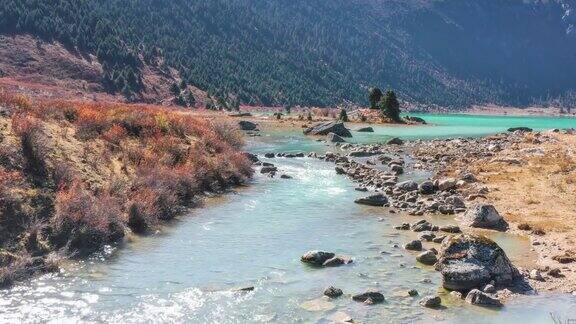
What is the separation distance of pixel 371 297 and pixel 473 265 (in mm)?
3653

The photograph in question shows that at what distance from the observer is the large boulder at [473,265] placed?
16984mm

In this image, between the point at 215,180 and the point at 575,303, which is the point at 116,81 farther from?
the point at 575,303

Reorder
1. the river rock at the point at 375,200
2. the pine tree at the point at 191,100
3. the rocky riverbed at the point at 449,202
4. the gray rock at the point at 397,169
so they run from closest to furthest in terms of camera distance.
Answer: the rocky riverbed at the point at 449,202
the river rock at the point at 375,200
the gray rock at the point at 397,169
the pine tree at the point at 191,100

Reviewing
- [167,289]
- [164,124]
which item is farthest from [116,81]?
[167,289]

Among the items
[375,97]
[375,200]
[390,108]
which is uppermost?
[375,97]

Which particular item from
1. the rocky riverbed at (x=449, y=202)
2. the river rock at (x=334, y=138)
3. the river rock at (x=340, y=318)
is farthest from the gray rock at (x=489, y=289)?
the river rock at (x=334, y=138)

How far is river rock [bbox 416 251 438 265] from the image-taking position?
19.5 m

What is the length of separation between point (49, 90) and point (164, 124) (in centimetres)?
10194

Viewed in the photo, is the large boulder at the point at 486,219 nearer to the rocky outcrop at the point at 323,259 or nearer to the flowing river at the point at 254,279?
the flowing river at the point at 254,279

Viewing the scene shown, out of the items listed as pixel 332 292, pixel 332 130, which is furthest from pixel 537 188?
pixel 332 130

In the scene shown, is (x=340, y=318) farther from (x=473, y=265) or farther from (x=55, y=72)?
(x=55, y=72)

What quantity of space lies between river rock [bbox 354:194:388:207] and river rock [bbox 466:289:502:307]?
14.2 metres

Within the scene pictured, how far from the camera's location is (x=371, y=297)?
1602 cm

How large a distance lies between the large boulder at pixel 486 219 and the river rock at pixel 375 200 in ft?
18.5
